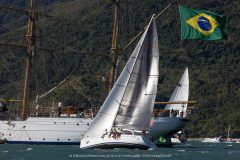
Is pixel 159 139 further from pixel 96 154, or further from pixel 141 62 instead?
pixel 96 154

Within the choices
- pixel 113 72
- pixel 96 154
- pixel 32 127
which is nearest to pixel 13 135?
pixel 32 127

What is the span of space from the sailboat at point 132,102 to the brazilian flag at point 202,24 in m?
16.5

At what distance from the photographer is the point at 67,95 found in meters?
163

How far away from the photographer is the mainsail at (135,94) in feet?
235

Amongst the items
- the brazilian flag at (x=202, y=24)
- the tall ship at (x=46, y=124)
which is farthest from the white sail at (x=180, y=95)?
the brazilian flag at (x=202, y=24)

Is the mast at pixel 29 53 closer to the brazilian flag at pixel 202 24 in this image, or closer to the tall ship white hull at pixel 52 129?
the tall ship white hull at pixel 52 129

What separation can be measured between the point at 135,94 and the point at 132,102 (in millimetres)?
785

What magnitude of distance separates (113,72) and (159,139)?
8.76 m

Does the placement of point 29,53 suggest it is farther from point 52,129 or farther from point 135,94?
point 135,94

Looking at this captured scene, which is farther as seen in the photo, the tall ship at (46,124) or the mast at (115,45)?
the mast at (115,45)

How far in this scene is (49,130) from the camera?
9275 centimetres

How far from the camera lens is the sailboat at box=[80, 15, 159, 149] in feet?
232

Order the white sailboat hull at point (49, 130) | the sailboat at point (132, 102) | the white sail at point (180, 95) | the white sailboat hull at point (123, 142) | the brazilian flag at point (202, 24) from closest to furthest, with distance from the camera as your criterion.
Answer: the white sailboat hull at point (123, 142), the sailboat at point (132, 102), the brazilian flag at point (202, 24), the white sailboat hull at point (49, 130), the white sail at point (180, 95)

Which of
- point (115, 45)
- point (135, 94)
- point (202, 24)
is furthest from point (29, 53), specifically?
point (135, 94)
